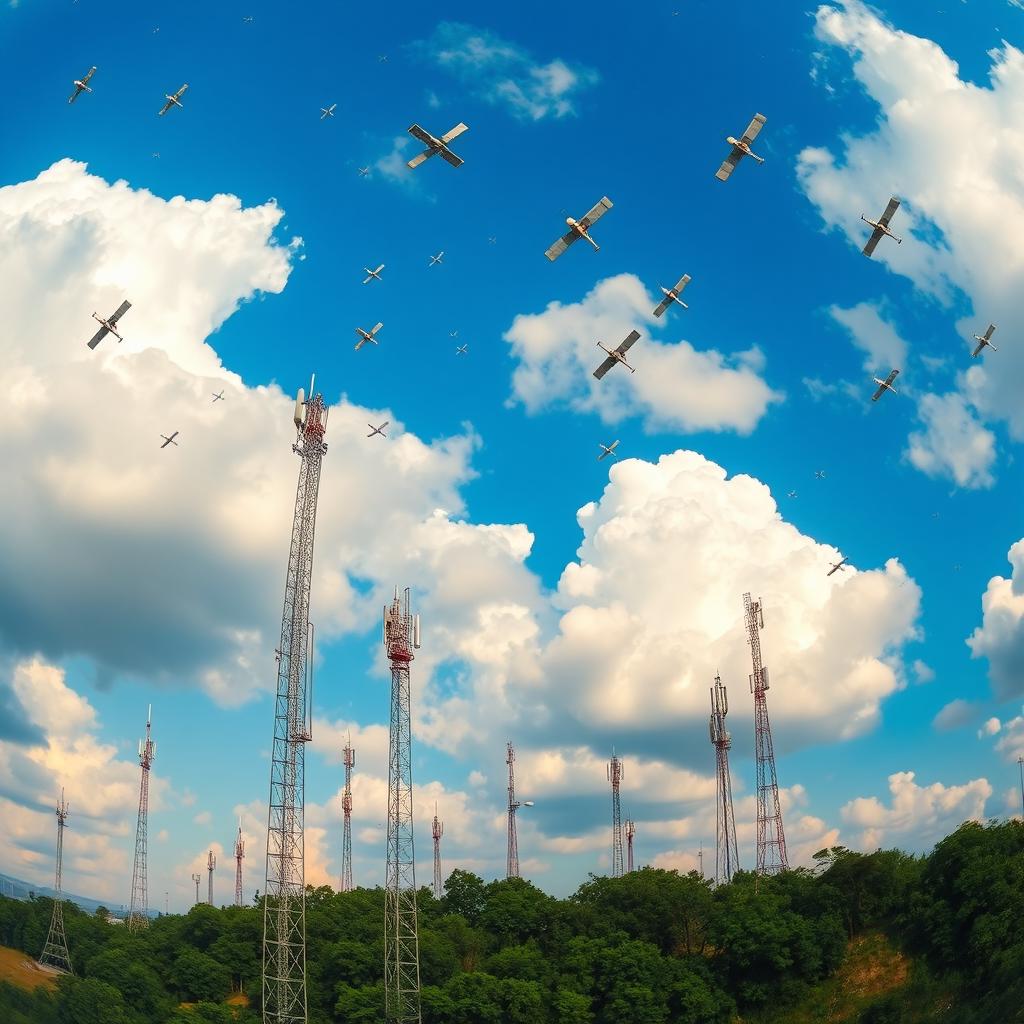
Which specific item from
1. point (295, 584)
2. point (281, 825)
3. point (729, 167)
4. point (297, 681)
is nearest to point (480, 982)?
point (281, 825)

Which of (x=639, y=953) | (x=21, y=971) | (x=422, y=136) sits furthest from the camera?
(x=21, y=971)

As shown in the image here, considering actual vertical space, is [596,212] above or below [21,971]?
above

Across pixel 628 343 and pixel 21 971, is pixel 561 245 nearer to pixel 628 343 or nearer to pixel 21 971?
pixel 628 343

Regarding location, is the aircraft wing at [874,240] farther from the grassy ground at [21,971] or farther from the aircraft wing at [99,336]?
the grassy ground at [21,971]

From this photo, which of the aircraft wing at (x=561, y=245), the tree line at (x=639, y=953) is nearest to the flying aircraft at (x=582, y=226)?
the aircraft wing at (x=561, y=245)

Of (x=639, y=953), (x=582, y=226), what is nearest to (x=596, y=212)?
(x=582, y=226)

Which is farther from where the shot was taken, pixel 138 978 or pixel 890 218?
pixel 138 978

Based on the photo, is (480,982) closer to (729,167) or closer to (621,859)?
(621,859)
